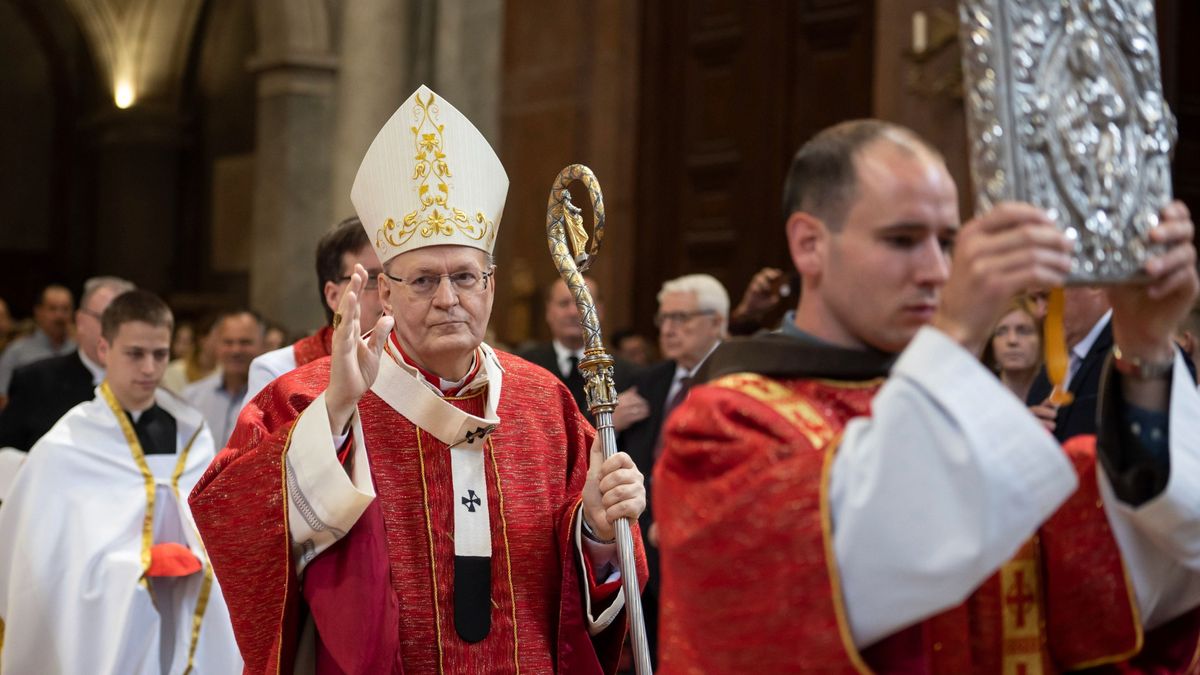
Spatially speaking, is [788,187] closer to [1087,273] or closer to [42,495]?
[1087,273]

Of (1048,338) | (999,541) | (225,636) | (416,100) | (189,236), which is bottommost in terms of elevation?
(225,636)

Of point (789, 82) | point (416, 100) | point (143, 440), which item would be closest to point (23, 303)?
point (789, 82)

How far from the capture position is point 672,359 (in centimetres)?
725

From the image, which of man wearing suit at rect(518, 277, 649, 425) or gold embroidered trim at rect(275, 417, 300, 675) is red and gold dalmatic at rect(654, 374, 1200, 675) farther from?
man wearing suit at rect(518, 277, 649, 425)

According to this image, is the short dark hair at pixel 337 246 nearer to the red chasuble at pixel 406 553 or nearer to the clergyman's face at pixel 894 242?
the red chasuble at pixel 406 553

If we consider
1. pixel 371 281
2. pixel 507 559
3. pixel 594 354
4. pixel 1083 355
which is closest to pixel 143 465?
pixel 371 281

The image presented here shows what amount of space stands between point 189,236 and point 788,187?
15.6 metres

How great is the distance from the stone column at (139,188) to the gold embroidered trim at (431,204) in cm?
1340

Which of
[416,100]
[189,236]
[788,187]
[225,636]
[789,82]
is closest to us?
[788,187]

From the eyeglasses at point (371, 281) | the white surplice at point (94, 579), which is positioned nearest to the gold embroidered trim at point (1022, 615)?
the eyeglasses at point (371, 281)

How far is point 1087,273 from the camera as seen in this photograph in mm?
2100

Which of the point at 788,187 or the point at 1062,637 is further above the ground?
the point at 788,187

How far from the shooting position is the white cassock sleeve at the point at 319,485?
3.29 meters

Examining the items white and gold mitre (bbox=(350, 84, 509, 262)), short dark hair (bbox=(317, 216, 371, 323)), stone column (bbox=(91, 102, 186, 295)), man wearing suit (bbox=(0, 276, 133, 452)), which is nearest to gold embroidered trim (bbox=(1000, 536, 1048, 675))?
white and gold mitre (bbox=(350, 84, 509, 262))
